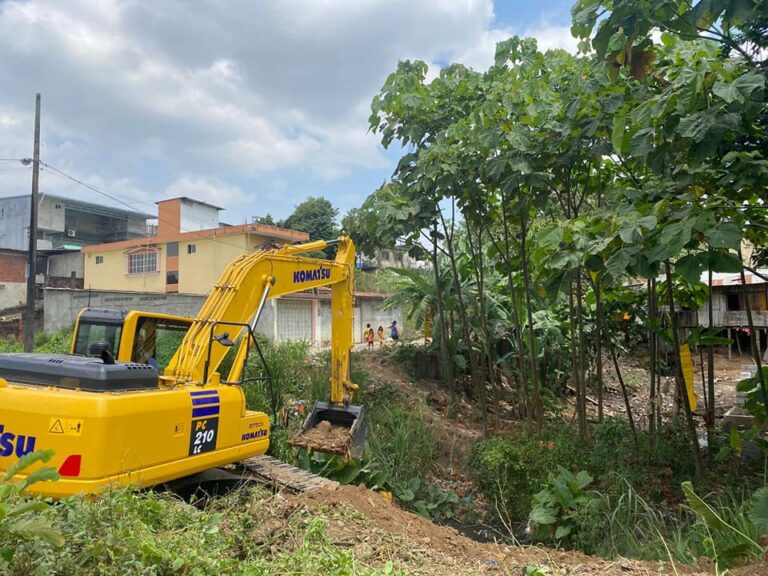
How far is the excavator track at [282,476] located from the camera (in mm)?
5582

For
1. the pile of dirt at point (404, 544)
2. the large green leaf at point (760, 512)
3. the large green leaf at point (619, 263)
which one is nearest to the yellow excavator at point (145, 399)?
the pile of dirt at point (404, 544)

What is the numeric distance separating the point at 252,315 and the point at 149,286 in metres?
25.4

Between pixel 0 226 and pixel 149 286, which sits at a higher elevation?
pixel 0 226

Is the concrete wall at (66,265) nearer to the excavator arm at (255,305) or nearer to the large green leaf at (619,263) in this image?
the excavator arm at (255,305)

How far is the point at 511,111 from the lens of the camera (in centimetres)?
688

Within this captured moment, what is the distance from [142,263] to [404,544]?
2908 centimetres

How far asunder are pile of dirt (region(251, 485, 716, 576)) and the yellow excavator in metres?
0.98

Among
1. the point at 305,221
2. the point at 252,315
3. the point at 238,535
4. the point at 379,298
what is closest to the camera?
the point at 238,535

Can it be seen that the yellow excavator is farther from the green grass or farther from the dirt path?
the dirt path

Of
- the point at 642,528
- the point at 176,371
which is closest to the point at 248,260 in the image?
the point at 176,371

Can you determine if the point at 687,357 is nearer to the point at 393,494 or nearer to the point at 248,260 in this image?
the point at 393,494

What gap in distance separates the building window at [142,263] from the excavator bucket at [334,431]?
80.1ft

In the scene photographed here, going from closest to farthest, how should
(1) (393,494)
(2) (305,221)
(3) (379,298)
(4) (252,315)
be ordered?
(4) (252,315), (1) (393,494), (3) (379,298), (2) (305,221)

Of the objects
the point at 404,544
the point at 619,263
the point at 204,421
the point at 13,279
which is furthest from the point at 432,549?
the point at 13,279
